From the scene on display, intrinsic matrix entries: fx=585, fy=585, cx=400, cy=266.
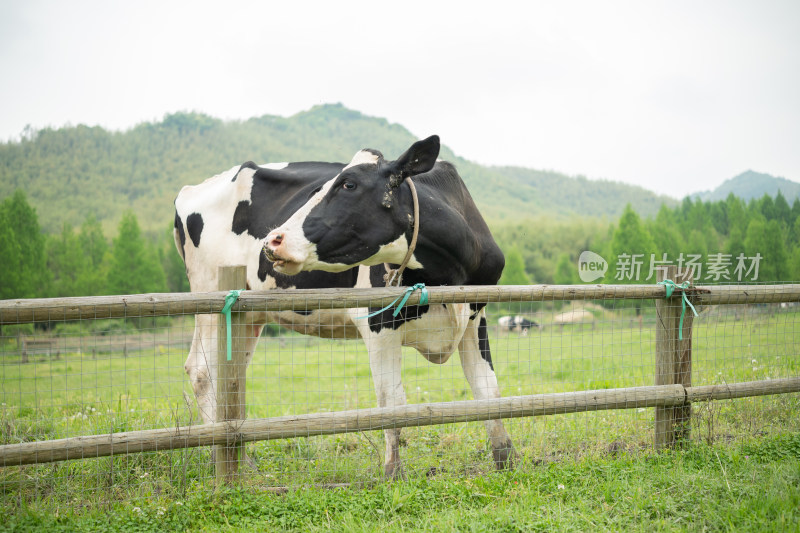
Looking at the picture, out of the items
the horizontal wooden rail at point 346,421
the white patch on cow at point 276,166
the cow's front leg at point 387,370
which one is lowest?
the horizontal wooden rail at point 346,421

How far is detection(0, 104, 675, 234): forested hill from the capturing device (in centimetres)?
10138

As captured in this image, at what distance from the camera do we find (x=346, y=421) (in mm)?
4027

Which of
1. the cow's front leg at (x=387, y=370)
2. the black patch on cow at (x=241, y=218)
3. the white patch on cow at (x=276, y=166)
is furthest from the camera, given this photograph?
the white patch on cow at (x=276, y=166)

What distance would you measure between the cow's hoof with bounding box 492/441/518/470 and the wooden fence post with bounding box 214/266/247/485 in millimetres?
2023

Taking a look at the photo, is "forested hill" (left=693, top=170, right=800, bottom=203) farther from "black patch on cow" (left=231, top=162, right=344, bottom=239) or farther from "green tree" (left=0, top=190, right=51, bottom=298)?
"green tree" (left=0, top=190, right=51, bottom=298)

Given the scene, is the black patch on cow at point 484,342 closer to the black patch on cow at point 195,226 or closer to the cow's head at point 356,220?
the cow's head at point 356,220

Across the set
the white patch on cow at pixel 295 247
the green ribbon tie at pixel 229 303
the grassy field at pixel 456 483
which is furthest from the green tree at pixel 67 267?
the white patch on cow at pixel 295 247

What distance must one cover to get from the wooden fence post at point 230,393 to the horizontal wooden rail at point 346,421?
5.1 inches

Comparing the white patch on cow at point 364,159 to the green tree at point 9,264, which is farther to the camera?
the green tree at point 9,264

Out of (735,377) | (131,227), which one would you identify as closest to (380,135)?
(131,227)

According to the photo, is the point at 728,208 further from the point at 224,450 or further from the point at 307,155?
the point at 307,155

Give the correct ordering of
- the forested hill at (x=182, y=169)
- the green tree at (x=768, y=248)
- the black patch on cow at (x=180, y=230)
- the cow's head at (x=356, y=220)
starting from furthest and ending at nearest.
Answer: the forested hill at (x=182, y=169), the green tree at (x=768, y=248), the black patch on cow at (x=180, y=230), the cow's head at (x=356, y=220)

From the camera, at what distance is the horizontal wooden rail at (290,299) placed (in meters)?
3.58

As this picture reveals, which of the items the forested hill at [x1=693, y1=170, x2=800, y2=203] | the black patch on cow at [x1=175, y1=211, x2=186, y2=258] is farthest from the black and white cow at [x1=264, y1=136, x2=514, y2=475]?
the forested hill at [x1=693, y1=170, x2=800, y2=203]
